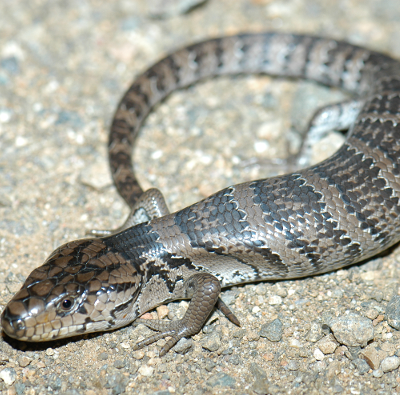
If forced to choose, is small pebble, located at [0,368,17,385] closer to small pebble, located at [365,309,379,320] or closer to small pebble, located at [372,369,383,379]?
small pebble, located at [372,369,383,379]

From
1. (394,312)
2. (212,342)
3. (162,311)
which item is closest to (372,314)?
(394,312)

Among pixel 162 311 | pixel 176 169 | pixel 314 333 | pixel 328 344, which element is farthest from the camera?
pixel 176 169

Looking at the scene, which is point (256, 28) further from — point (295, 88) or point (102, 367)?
point (102, 367)

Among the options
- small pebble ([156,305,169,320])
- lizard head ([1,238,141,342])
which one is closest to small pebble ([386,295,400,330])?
small pebble ([156,305,169,320])

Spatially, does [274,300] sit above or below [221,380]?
above

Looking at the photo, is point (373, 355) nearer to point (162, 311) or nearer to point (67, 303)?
point (162, 311)

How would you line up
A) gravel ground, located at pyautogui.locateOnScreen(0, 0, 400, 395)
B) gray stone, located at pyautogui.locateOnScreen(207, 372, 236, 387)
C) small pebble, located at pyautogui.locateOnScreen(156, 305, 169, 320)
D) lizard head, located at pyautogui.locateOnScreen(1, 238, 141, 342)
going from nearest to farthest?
lizard head, located at pyautogui.locateOnScreen(1, 238, 141, 342) → gray stone, located at pyautogui.locateOnScreen(207, 372, 236, 387) → gravel ground, located at pyautogui.locateOnScreen(0, 0, 400, 395) → small pebble, located at pyautogui.locateOnScreen(156, 305, 169, 320)
